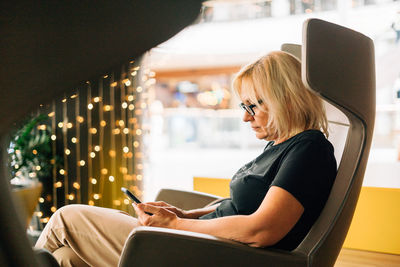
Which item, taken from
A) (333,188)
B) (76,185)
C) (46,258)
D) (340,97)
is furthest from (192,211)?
(76,185)

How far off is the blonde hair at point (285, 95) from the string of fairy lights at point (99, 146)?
190cm

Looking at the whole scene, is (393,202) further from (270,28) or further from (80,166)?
(270,28)

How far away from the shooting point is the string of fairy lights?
3090mm

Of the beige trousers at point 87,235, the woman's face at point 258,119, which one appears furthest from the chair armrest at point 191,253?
the woman's face at point 258,119

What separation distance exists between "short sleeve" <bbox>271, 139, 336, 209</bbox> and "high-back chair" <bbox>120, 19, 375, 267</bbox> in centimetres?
4

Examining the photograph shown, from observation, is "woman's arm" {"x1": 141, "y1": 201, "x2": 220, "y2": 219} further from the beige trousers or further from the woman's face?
the woman's face

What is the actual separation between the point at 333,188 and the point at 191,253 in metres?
0.44

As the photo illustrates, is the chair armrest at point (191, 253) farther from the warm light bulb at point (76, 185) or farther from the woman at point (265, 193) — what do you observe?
the warm light bulb at point (76, 185)

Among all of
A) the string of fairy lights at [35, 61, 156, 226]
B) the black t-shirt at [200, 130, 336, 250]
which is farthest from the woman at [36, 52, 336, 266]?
the string of fairy lights at [35, 61, 156, 226]

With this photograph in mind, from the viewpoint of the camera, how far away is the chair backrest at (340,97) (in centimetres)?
99

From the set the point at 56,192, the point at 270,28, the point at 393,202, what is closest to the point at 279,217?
the point at 393,202

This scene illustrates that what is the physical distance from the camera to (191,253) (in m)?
1.06

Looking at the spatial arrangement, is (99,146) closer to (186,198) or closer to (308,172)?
(186,198)

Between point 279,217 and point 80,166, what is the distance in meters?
2.35
